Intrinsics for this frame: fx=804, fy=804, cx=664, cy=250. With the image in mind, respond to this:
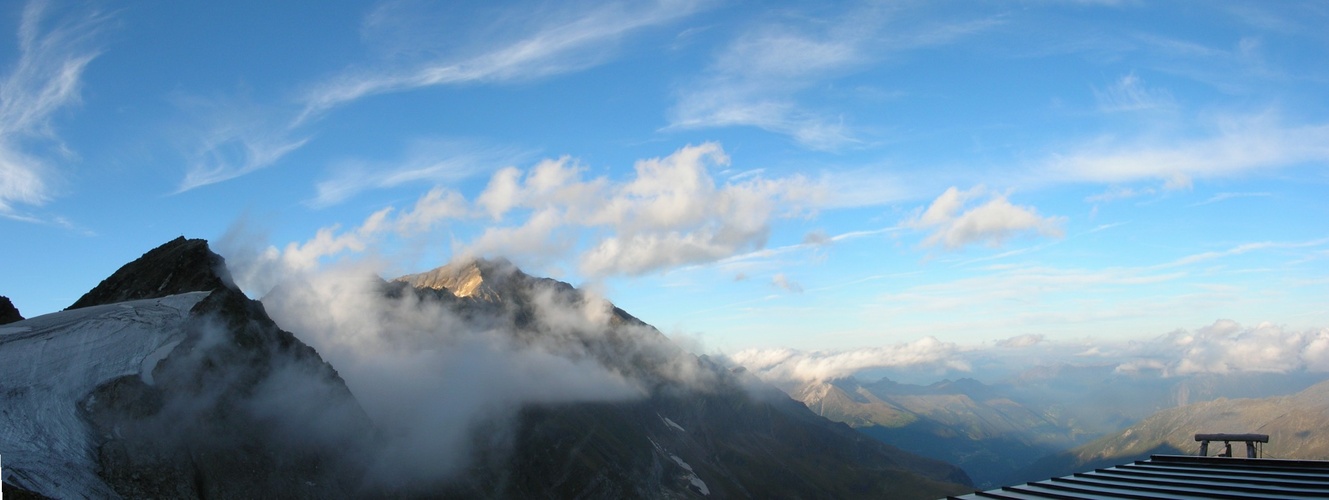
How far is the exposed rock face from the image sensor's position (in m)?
145

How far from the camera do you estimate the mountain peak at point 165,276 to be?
17050 centimetres

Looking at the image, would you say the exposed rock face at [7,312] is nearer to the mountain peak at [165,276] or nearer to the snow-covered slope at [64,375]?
the mountain peak at [165,276]

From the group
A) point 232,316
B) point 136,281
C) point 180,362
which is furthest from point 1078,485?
point 136,281

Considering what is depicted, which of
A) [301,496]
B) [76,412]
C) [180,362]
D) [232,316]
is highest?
[232,316]

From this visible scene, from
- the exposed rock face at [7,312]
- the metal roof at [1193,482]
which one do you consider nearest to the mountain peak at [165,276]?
the exposed rock face at [7,312]

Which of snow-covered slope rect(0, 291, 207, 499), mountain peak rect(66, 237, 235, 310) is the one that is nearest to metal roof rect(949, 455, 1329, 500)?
snow-covered slope rect(0, 291, 207, 499)

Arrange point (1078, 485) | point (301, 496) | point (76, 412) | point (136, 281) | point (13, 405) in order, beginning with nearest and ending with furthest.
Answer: point (1078, 485)
point (13, 405)
point (76, 412)
point (301, 496)
point (136, 281)

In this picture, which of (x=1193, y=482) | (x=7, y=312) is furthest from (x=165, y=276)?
(x=1193, y=482)

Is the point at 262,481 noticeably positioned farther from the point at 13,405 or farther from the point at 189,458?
the point at 13,405

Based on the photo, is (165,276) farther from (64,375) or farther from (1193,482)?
(1193,482)

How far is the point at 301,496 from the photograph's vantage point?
156m

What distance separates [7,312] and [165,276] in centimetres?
3063

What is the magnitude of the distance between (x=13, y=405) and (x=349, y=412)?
100155 mm

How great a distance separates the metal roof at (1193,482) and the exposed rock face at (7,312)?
165m
